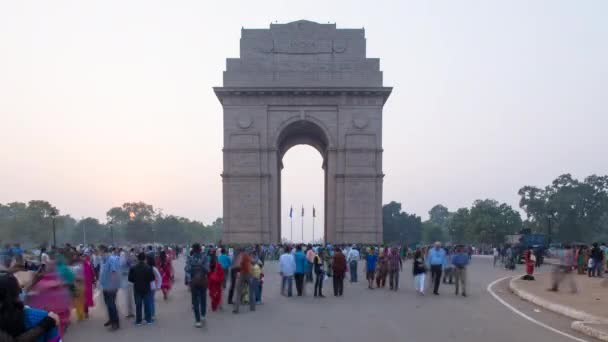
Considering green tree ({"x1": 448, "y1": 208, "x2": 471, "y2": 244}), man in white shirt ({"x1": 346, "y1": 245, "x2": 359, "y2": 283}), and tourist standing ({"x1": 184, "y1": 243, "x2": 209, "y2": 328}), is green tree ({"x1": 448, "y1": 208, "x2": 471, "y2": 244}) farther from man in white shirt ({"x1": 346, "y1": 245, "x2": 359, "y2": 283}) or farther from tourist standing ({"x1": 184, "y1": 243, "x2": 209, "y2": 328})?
tourist standing ({"x1": 184, "y1": 243, "x2": 209, "y2": 328})

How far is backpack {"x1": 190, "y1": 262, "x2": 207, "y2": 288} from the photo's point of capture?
1349 centimetres

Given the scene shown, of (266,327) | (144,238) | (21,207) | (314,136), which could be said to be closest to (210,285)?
(266,327)

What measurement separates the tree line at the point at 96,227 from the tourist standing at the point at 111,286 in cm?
6857

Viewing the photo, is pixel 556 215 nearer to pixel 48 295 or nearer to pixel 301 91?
pixel 301 91

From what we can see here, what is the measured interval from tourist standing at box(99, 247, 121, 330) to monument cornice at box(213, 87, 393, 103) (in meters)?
33.2

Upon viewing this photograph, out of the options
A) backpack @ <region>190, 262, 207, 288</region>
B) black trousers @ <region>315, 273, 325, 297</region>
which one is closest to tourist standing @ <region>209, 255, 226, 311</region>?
backpack @ <region>190, 262, 207, 288</region>

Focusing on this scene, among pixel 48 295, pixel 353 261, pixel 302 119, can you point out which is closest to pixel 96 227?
pixel 302 119

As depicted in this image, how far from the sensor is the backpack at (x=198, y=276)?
1349 centimetres

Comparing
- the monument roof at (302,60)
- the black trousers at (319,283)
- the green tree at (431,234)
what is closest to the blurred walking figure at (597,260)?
the black trousers at (319,283)

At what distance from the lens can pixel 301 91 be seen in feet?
153

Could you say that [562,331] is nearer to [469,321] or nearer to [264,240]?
[469,321]

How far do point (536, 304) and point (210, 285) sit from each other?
25.0 ft

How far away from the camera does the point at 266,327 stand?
12.7m

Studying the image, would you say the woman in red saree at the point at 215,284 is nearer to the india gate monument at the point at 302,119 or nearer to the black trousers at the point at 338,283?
the black trousers at the point at 338,283
